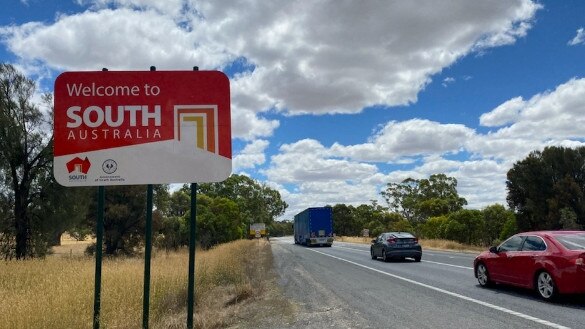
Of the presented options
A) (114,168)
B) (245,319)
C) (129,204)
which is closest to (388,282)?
(245,319)

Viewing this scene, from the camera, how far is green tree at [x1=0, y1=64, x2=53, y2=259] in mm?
26797

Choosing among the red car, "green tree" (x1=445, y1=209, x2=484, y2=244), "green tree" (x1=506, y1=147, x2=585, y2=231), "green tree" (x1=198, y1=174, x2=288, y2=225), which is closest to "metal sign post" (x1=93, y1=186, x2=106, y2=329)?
the red car

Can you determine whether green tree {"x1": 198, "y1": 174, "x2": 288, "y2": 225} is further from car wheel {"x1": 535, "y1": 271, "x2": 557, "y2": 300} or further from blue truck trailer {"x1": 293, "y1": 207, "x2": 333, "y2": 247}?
car wheel {"x1": 535, "y1": 271, "x2": 557, "y2": 300}

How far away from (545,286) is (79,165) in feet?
31.1

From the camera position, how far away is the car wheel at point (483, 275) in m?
13.1

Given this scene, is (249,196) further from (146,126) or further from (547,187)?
(146,126)

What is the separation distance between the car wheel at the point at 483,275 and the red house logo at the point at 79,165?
10496mm

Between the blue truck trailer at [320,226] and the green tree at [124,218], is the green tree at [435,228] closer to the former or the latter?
the blue truck trailer at [320,226]

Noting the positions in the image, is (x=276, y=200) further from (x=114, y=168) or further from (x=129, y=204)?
(x=114, y=168)

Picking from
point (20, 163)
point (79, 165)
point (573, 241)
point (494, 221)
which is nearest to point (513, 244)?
point (573, 241)

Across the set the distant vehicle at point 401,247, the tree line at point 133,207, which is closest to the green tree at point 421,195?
the tree line at point 133,207

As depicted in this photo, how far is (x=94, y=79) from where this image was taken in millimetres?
6797

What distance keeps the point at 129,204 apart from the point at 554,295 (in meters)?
35.0

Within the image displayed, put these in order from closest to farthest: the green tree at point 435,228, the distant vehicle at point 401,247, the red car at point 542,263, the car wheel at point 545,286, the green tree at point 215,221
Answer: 1. the red car at point 542,263
2. the car wheel at point 545,286
3. the distant vehicle at point 401,247
4. the green tree at point 215,221
5. the green tree at point 435,228
